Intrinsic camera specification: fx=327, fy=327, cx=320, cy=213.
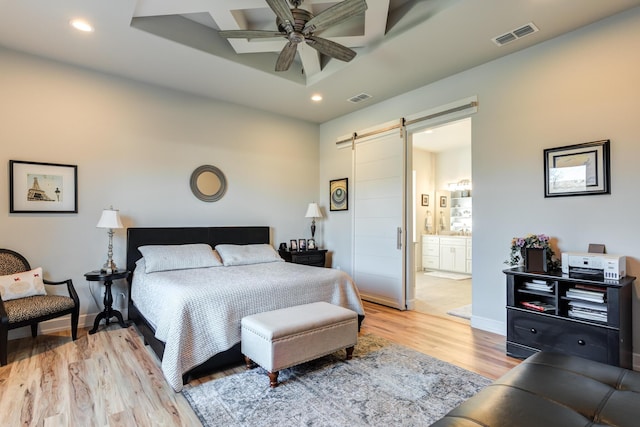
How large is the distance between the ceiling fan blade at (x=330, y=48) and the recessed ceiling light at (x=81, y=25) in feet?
6.53

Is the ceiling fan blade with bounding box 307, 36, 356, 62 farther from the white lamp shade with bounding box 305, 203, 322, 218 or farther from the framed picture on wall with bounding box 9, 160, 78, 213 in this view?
the framed picture on wall with bounding box 9, 160, 78, 213

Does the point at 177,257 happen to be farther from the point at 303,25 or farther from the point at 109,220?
the point at 303,25

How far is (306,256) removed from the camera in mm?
5125

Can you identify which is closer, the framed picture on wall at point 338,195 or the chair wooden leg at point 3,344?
the chair wooden leg at point 3,344

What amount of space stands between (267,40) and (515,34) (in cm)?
234

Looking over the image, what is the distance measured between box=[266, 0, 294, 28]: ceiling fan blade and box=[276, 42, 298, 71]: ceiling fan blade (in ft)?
1.08

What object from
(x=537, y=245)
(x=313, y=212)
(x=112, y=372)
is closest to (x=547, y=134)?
(x=537, y=245)

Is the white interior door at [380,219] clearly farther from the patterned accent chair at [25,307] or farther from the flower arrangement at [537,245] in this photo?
the patterned accent chair at [25,307]

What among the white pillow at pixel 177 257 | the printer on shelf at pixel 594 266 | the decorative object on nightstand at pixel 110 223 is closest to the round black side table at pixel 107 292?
the decorative object on nightstand at pixel 110 223

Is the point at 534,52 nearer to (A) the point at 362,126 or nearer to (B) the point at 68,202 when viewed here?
(A) the point at 362,126

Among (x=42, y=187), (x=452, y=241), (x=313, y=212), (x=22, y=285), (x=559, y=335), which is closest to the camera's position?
(x=559, y=335)

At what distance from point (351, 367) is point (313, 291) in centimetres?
76

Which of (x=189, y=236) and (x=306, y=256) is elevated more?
(x=189, y=236)

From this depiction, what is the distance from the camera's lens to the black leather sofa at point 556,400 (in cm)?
120
